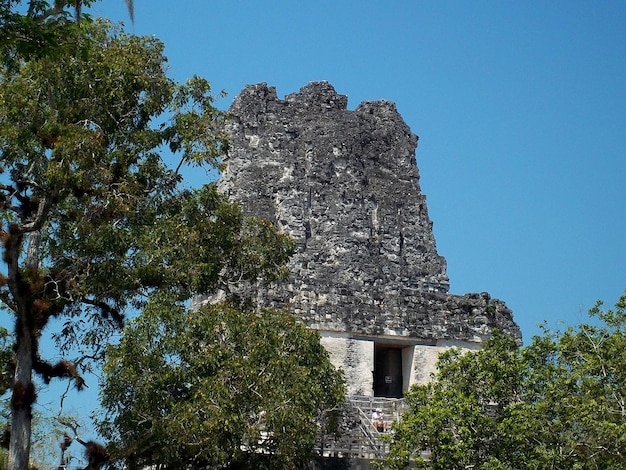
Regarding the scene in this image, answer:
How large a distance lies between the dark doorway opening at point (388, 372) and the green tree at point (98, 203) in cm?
523

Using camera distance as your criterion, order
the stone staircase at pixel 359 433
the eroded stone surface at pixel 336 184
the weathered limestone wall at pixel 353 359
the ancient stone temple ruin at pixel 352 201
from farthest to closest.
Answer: the eroded stone surface at pixel 336 184, the ancient stone temple ruin at pixel 352 201, the weathered limestone wall at pixel 353 359, the stone staircase at pixel 359 433

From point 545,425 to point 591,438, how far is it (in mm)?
722

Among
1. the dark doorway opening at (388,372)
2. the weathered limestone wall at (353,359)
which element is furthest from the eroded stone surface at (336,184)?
the weathered limestone wall at (353,359)

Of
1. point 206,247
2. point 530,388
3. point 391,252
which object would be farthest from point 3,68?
point 391,252

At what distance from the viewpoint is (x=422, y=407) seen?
38.9ft

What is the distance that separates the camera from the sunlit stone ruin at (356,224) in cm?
1594

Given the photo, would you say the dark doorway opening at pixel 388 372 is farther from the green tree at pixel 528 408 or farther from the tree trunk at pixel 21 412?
the tree trunk at pixel 21 412

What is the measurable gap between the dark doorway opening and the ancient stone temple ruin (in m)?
0.02

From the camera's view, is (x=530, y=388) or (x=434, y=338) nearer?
(x=530, y=388)

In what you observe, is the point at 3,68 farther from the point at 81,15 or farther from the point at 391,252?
the point at 391,252

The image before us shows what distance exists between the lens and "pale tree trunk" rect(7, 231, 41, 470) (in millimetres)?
10422

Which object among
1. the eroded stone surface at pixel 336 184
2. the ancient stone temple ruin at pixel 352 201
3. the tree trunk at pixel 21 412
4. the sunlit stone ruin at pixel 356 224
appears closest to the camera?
the tree trunk at pixel 21 412

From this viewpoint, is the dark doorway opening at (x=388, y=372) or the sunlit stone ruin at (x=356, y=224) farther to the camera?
the dark doorway opening at (x=388, y=372)

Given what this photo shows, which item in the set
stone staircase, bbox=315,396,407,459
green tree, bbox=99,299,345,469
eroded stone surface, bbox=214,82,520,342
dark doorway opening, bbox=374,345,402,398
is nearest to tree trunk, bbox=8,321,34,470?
green tree, bbox=99,299,345,469
